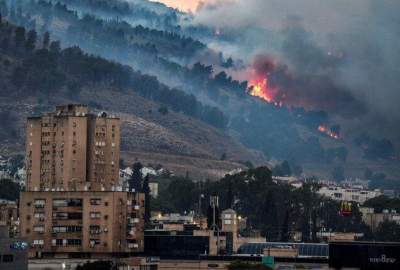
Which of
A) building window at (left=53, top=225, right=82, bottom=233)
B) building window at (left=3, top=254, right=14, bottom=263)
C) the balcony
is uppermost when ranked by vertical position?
building window at (left=53, top=225, right=82, bottom=233)

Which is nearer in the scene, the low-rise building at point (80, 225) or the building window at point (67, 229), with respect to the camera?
the low-rise building at point (80, 225)

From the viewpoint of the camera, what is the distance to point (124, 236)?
17550 centimetres

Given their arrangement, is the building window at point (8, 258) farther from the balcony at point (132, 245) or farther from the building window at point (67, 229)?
the balcony at point (132, 245)

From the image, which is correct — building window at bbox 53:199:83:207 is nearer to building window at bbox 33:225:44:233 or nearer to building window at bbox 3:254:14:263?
building window at bbox 33:225:44:233

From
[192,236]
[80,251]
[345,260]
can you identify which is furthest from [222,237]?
[345,260]

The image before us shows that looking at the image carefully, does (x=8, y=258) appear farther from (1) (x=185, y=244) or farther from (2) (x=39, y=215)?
(1) (x=185, y=244)

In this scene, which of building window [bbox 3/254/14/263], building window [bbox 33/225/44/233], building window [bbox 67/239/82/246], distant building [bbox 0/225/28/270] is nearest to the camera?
distant building [bbox 0/225/28/270]

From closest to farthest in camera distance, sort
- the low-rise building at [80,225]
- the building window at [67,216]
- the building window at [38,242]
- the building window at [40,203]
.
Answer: the low-rise building at [80,225] < the building window at [38,242] < the building window at [67,216] < the building window at [40,203]

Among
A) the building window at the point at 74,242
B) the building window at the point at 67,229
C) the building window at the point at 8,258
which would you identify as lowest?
the building window at the point at 8,258

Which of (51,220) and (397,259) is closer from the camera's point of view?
(397,259)

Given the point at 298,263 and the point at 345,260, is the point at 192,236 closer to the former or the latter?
the point at 298,263

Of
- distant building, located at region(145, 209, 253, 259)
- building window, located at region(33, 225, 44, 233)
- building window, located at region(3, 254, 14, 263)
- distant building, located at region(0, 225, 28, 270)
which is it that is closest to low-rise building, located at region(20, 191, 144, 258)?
building window, located at region(33, 225, 44, 233)

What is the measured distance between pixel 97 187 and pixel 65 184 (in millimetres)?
12822

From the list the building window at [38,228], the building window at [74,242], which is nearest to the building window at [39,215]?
the building window at [38,228]
